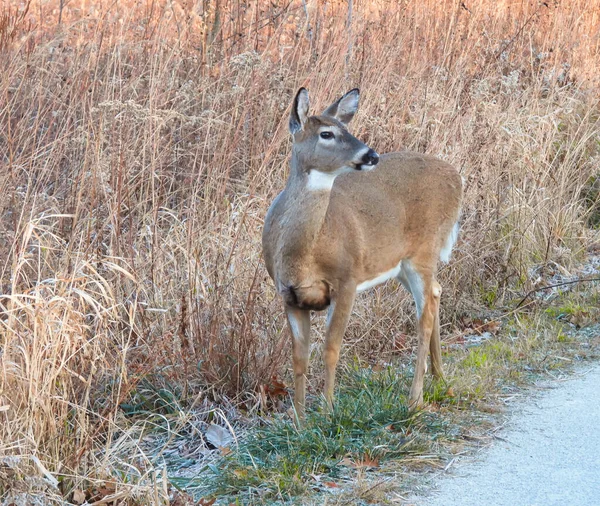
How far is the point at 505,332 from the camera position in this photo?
7.16 m

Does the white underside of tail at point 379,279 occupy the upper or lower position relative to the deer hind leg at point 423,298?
upper

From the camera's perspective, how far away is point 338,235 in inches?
208

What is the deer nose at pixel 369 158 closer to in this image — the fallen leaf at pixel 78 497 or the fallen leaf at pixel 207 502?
the fallen leaf at pixel 207 502

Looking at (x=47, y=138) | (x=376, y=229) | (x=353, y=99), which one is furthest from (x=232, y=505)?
(x=47, y=138)

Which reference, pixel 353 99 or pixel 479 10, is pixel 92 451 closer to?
pixel 353 99

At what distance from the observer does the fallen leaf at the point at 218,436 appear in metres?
4.94

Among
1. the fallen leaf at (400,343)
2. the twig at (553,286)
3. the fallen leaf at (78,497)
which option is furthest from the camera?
the twig at (553,286)

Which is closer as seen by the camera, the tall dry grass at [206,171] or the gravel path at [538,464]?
the gravel path at [538,464]

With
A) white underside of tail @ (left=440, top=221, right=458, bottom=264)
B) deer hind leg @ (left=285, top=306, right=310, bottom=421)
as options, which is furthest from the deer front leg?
white underside of tail @ (left=440, top=221, right=458, bottom=264)

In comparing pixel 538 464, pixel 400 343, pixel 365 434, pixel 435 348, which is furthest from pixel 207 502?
pixel 400 343

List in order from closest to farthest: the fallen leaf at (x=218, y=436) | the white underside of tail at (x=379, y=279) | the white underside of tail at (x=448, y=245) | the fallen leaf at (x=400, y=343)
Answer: the fallen leaf at (x=218, y=436)
the white underside of tail at (x=379, y=279)
the white underside of tail at (x=448, y=245)
the fallen leaf at (x=400, y=343)

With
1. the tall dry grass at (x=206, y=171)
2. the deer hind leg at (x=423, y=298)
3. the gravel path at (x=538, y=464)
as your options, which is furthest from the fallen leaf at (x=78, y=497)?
the deer hind leg at (x=423, y=298)

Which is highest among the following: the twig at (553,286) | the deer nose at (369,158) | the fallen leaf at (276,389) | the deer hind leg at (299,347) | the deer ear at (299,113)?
the deer ear at (299,113)

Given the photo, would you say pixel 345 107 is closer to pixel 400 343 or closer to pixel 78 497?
pixel 400 343
